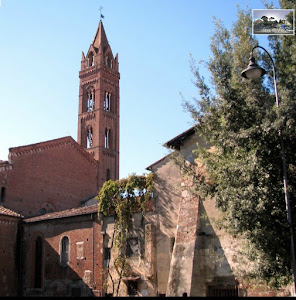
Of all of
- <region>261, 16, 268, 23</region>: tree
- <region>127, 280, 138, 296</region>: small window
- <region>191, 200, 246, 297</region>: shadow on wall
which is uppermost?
<region>261, 16, 268, 23</region>: tree

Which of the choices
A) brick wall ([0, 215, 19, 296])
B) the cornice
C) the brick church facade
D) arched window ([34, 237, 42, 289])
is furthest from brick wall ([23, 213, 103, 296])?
the cornice

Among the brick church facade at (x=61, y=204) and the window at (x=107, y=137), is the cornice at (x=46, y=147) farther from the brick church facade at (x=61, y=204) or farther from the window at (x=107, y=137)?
the window at (x=107, y=137)

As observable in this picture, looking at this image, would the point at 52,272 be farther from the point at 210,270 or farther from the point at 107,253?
the point at 210,270

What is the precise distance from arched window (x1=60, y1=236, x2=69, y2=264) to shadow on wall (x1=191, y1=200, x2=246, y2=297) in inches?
387

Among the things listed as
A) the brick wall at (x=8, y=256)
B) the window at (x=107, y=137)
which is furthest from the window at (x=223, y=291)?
the window at (x=107, y=137)

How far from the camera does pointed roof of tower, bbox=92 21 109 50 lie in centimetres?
4995

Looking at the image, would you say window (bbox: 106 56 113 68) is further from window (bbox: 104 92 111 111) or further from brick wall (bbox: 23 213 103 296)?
brick wall (bbox: 23 213 103 296)

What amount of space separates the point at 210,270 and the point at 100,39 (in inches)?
1535

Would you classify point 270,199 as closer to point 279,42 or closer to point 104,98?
point 279,42

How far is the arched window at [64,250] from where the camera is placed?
79.6 ft

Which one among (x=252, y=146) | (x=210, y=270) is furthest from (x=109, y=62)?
(x=252, y=146)

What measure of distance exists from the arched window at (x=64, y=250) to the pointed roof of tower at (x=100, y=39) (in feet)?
100

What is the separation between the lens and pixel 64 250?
80.3 ft

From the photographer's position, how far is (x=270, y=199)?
1184 centimetres
